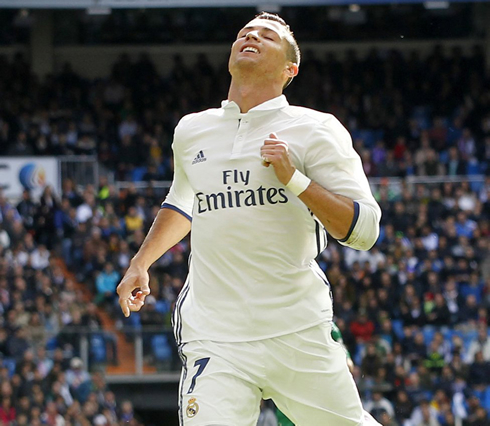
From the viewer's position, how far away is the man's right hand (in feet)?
15.8

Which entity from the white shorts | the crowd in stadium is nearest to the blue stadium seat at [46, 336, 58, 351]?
the crowd in stadium

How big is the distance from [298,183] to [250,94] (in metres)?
0.63

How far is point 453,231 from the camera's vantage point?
56.3 feet

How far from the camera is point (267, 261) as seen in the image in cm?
446

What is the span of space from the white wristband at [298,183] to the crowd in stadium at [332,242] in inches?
380

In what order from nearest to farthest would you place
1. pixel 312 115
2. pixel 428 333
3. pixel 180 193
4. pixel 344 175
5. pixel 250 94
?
pixel 344 175 → pixel 312 115 → pixel 250 94 → pixel 180 193 → pixel 428 333

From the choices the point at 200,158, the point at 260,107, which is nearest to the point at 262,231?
the point at 200,158

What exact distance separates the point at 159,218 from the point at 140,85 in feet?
60.2

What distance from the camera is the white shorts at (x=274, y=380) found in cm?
434

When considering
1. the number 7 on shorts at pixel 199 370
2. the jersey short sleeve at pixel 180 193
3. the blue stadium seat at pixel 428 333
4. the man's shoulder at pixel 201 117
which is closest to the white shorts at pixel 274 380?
the number 7 on shorts at pixel 199 370

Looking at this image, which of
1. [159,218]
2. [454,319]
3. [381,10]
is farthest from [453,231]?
[159,218]

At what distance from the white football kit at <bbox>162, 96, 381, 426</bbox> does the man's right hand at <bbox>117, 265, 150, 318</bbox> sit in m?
0.32

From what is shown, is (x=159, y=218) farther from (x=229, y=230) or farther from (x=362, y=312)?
(x=362, y=312)

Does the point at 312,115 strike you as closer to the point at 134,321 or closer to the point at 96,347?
the point at 96,347
